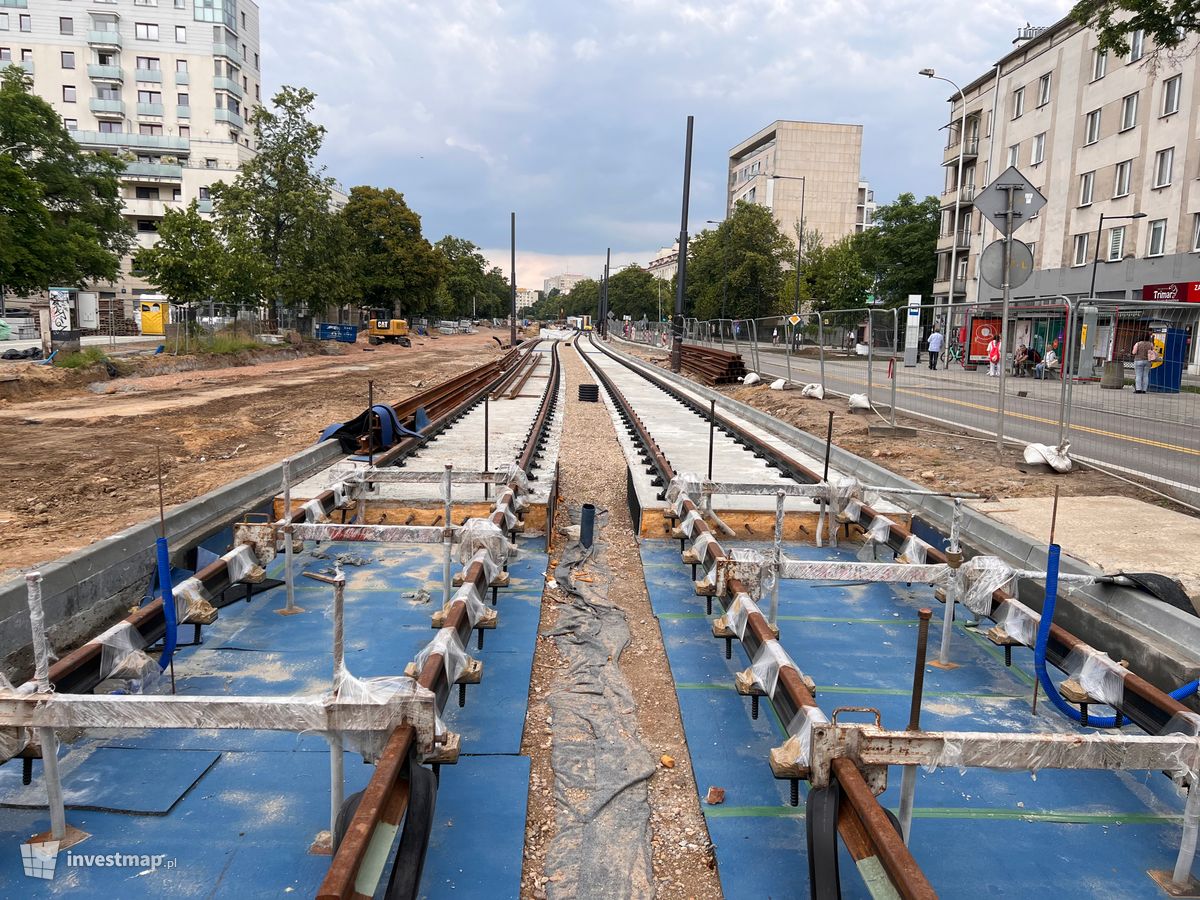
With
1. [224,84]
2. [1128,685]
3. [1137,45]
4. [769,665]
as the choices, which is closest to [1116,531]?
[1128,685]

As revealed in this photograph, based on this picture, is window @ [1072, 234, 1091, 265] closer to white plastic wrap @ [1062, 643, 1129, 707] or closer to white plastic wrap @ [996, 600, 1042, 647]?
white plastic wrap @ [996, 600, 1042, 647]

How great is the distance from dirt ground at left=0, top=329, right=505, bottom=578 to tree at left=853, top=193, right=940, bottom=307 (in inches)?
1736

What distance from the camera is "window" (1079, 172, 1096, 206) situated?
38031 mm

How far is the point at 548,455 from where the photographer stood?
11719mm

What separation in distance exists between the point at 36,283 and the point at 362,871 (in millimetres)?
46057

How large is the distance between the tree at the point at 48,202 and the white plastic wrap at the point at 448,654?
38736 mm

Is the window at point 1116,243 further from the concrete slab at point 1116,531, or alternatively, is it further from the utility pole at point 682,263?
the concrete slab at point 1116,531

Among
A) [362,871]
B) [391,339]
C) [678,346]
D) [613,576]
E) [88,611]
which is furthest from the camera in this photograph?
[391,339]

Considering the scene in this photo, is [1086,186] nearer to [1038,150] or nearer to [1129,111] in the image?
[1129,111]

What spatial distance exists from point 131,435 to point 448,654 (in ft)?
40.6

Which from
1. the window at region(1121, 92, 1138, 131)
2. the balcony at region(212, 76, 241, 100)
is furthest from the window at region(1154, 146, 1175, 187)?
the balcony at region(212, 76, 241, 100)

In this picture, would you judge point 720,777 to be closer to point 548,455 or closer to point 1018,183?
point 548,455

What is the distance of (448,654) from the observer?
12.4 ft

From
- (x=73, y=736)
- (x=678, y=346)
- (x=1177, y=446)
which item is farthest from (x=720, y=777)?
(x=678, y=346)
